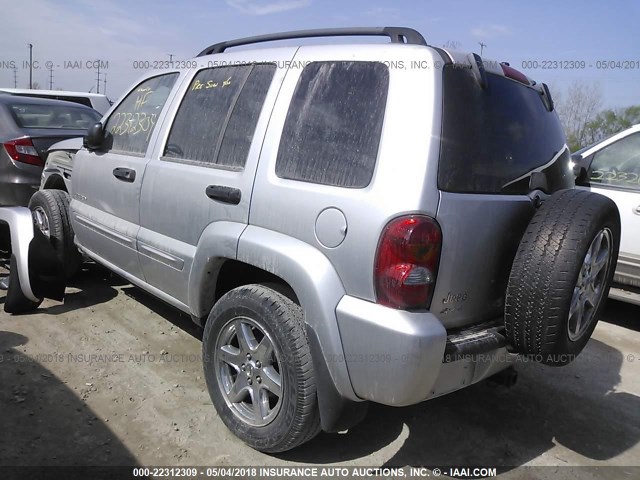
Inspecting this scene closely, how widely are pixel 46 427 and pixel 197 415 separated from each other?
0.77 meters

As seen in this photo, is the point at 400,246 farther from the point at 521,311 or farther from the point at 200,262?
the point at 200,262

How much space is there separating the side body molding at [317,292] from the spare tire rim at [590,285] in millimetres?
1063

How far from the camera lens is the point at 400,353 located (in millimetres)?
2156

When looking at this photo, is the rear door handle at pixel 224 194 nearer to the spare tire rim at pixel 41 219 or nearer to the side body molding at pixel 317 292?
the side body molding at pixel 317 292

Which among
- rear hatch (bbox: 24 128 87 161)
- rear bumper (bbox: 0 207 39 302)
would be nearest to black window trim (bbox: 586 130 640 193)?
rear bumper (bbox: 0 207 39 302)

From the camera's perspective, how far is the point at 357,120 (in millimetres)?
2445

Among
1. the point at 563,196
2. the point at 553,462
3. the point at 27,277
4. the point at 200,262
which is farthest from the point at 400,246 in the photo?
the point at 27,277

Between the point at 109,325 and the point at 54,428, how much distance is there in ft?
4.64

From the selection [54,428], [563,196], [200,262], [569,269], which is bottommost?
[54,428]

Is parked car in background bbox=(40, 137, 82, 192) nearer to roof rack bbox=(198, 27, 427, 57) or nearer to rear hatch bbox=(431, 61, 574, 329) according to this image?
roof rack bbox=(198, 27, 427, 57)

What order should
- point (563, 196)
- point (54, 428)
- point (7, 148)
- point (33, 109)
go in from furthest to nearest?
Result: 1. point (33, 109)
2. point (7, 148)
3. point (54, 428)
4. point (563, 196)

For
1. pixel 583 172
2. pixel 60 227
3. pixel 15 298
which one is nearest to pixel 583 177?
pixel 583 172

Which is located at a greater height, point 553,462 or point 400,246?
point 400,246

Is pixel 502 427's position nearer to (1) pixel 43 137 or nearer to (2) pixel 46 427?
(2) pixel 46 427
